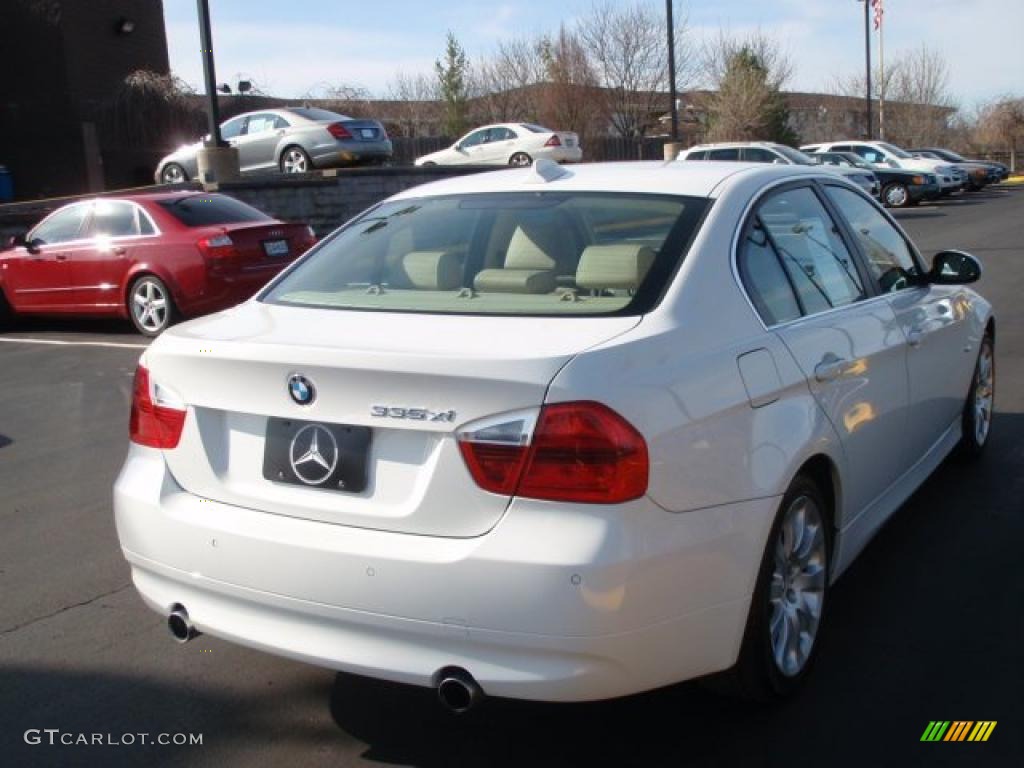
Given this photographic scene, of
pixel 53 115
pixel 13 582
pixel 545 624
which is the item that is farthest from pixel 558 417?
pixel 53 115

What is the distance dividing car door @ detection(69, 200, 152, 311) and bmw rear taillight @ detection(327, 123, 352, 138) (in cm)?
901

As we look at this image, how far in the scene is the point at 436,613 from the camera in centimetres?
280

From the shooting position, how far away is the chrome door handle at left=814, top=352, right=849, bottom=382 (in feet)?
11.6

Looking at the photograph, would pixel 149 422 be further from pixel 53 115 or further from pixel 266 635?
pixel 53 115

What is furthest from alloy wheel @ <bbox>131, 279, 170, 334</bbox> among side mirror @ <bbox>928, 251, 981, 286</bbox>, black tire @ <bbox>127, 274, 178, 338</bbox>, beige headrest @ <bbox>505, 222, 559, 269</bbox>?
side mirror @ <bbox>928, 251, 981, 286</bbox>

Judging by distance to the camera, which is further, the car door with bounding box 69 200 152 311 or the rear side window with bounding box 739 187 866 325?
the car door with bounding box 69 200 152 311

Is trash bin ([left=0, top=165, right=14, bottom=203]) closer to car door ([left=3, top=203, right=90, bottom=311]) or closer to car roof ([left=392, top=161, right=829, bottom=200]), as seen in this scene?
car door ([left=3, top=203, right=90, bottom=311])

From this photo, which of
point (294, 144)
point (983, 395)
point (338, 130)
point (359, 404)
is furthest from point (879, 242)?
point (294, 144)

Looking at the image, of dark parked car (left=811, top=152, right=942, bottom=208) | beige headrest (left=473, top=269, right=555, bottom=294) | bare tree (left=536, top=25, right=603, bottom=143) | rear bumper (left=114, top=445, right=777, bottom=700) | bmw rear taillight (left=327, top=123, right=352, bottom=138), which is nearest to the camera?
rear bumper (left=114, top=445, right=777, bottom=700)

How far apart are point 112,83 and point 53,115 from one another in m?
1.81

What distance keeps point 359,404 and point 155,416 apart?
0.84m

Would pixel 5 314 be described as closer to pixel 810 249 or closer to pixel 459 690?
pixel 810 249

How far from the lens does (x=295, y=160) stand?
20938mm

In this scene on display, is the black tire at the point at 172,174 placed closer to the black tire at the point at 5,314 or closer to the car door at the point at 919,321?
the black tire at the point at 5,314
